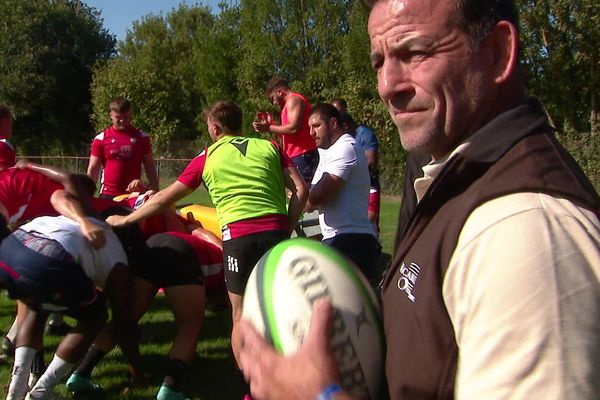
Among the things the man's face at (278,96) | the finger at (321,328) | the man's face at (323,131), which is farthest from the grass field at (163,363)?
the finger at (321,328)

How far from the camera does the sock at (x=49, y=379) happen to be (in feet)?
13.0

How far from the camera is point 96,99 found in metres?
35.5

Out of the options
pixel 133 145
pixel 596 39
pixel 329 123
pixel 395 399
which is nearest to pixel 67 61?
pixel 596 39

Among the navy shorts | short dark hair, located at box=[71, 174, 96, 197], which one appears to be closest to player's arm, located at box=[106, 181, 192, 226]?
short dark hair, located at box=[71, 174, 96, 197]

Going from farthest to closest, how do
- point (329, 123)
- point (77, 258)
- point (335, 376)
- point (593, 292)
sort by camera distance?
point (329, 123) < point (77, 258) < point (335, 376) < point (593, 292)

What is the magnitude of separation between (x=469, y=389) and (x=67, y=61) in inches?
1687

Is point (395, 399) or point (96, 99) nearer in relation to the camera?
point (395, 399)

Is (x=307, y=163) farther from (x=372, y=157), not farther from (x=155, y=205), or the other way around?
(x=155, y=205)

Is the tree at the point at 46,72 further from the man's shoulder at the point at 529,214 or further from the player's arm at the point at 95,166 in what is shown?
the man's shoulder at the point at 529,214

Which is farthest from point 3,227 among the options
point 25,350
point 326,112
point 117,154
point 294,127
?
point 294,127

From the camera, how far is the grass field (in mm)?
4660

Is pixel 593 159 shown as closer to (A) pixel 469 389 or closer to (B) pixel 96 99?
(A) pixel 469 389

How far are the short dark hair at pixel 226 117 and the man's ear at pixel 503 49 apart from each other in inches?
148

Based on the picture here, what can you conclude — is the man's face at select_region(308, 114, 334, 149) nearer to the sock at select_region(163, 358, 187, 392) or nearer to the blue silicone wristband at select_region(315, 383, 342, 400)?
the sock at select_region(163, 358, 187, 392)
